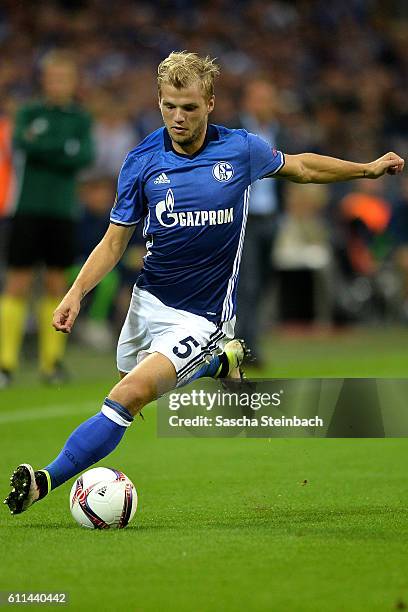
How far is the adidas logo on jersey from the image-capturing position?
6.44 m

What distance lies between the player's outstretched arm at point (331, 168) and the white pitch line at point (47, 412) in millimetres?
4034

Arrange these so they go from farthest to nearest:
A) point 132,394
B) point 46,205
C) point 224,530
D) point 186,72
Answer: point 46,205
point 186,72
point 132,394
point 224,530

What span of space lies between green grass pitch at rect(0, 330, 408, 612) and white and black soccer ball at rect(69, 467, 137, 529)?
8cm

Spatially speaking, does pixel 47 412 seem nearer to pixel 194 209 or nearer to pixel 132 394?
pixel 194 209

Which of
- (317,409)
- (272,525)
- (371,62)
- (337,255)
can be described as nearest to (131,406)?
(272,525)

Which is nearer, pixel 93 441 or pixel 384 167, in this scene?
pixel 93 441

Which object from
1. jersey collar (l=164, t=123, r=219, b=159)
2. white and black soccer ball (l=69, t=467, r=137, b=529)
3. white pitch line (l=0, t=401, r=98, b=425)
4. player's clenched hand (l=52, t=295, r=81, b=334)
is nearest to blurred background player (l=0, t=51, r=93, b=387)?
white pitch line (l=0, t=401, r=98, b=425)

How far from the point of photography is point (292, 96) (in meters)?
20.5

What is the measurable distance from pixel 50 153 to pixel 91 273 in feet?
18.8

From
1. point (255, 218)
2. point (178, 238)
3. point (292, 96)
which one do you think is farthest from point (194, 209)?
point (292, 96)

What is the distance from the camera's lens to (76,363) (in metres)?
13.9

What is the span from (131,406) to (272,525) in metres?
0.85

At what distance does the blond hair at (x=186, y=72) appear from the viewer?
621 centimetres

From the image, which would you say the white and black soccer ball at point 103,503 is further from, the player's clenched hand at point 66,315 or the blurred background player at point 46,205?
the blurred background player at point 46,205
